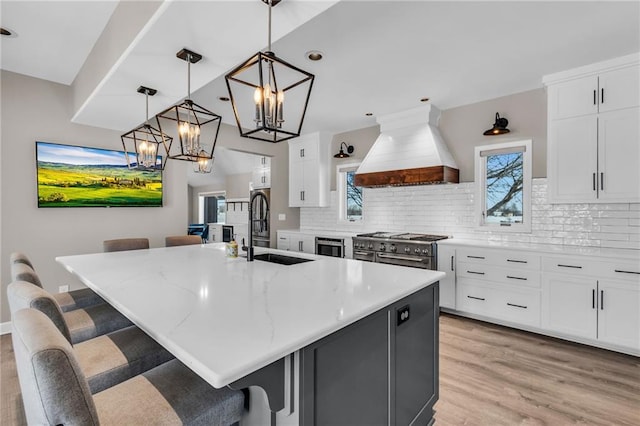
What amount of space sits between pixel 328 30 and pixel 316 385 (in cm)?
239

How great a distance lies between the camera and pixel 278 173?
595cm

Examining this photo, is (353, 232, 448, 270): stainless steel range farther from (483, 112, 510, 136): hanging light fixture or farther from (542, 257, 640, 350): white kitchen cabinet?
(483, 112, 510, 136): hanging light fixture

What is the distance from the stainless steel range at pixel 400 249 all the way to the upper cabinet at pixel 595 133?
138 cm

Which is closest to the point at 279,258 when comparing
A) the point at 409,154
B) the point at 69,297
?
the point at 69,297

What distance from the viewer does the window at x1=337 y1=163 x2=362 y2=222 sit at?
543cm

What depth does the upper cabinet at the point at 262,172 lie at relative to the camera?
611cm

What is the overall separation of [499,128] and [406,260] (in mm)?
1913

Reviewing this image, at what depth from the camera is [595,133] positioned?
302cm

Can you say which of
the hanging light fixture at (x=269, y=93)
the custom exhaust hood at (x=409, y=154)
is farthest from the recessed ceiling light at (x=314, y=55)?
the custom exhaust hood at (x=409, y=154)

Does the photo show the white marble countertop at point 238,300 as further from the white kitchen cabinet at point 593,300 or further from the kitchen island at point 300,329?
the white kitchen cabinet at point 593,300

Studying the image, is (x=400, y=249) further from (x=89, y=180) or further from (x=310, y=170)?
(x=89, y=180)

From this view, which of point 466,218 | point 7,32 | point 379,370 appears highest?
point 7,32

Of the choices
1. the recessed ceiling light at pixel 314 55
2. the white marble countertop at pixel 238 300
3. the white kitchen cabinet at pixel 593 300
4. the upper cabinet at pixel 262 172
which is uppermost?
the recessed ceiling light at pixel 314 55

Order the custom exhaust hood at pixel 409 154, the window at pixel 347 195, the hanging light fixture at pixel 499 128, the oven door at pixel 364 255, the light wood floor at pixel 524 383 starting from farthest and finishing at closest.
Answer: the window at pixel 347 195 → the oven door at pixel 364 255 → the custom exhaust hood at pixel 409 154 → the hanging light fixture at pixel 499 128 → the light wood floor at pixel 524 383
